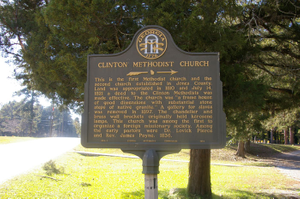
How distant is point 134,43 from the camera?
4.48 m

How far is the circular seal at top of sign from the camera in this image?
441cm

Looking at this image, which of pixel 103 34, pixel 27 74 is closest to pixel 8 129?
pixel 27 74

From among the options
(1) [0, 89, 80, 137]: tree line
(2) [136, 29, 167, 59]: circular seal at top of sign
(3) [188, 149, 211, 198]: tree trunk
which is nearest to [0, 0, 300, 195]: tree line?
(3) [188, 149, 211, 198]: tree trunk

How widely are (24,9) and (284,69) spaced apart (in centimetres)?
893

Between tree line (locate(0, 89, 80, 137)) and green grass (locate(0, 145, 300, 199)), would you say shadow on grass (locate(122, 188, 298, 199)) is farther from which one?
tree line (locate(0, 89, 80, 137))

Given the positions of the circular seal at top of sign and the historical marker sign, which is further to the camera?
the circular seal at top of sign

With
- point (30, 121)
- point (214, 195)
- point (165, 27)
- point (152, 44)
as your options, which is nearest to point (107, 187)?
point (214, 195)

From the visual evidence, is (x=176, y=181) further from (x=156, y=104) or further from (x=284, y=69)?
(x=156, y=104)

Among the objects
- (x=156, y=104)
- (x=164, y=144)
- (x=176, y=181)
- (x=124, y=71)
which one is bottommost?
(x=176, y=181)

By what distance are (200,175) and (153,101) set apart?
191 inches

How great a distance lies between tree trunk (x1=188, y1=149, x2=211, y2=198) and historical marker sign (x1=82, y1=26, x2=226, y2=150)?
4333mm

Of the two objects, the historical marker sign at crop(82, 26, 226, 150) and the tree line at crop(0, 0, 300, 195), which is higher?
the tree line at crop(0, 0, 300, 195)

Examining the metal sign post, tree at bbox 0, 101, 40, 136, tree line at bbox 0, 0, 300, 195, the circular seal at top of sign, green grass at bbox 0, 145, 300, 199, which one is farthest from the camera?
tree at bbox 0, 101, 40, 136

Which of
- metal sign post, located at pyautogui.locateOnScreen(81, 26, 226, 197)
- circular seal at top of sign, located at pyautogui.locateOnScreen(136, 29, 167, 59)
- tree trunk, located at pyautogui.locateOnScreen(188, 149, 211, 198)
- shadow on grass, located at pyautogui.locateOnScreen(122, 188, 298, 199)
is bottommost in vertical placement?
shadow on grass, located at pyautogui.locateOnScreen(122, 188, 298, 199)
